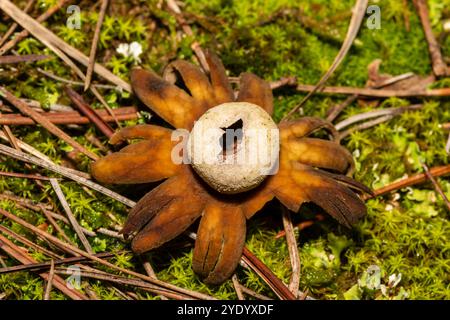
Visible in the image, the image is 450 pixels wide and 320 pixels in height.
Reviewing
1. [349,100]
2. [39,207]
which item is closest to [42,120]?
[39,207]

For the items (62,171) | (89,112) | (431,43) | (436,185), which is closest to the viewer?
(62,171)

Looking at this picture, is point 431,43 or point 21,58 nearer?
point 21,58

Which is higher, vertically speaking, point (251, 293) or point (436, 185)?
point (436, 185)

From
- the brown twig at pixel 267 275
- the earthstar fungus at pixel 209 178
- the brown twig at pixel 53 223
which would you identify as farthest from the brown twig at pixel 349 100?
the brown twig at pixel 53 223

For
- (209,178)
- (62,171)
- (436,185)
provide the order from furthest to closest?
(436,185) → (62,171) → (209,178)

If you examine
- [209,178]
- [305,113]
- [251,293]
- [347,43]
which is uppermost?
[347,43]

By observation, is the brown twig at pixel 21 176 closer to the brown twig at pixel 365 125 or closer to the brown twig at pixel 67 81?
the brown twig at pixel 67 81

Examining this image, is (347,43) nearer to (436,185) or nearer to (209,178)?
(436,185)
